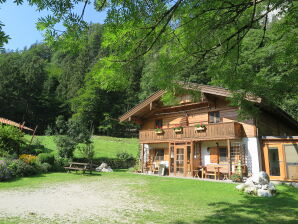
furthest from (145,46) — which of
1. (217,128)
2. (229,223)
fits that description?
A: (217,128)

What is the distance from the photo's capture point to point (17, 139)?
17.1 meters

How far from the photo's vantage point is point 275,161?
14258mm

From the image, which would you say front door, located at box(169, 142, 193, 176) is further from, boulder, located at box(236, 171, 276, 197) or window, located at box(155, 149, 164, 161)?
boulder, located at box(236, 171, 276, 197)

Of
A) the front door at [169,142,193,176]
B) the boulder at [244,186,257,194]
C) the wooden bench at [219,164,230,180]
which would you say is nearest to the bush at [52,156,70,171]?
the front door at [169,142,193,176]

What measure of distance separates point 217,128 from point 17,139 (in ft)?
49.0

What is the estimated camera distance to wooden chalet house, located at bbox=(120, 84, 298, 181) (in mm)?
14461

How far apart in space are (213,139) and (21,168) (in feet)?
41.6

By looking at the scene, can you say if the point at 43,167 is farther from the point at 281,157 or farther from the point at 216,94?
the point at 281,157

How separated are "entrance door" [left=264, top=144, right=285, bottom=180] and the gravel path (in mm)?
10053

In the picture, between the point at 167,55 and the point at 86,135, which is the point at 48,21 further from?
the point at 86,135

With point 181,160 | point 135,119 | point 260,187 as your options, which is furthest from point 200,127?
point 260,187

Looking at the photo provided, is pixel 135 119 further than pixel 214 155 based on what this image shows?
Yes

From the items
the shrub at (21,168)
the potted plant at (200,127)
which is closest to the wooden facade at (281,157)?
the potted plant at (200,127)

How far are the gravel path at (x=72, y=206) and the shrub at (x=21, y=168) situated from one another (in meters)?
5.14
